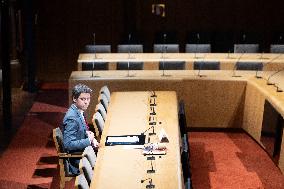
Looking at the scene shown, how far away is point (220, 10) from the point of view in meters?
13.2

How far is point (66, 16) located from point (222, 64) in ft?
13.9

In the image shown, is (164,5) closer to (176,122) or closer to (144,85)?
(144,85)

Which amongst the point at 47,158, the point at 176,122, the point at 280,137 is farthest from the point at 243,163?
the point at 47,158

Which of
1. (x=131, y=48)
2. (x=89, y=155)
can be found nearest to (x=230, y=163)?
(x=89, y=155)

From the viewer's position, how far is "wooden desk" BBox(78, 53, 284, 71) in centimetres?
1030

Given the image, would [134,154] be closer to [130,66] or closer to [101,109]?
[101,109]

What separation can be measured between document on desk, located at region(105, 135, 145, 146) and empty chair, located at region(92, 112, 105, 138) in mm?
469

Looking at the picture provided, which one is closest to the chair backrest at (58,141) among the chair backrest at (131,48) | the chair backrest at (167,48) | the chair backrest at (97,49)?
the chair backrest at (97,49)

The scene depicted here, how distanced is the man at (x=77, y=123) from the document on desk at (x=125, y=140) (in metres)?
0.19

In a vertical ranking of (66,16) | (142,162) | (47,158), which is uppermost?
(66,16)

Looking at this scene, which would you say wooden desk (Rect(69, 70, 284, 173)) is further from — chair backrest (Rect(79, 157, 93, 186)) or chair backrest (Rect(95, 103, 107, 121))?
chair backrest (Rect(79, 157, 93, 186))

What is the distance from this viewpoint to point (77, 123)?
6020mm

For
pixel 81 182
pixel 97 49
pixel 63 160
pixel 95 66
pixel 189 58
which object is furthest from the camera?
pixel 97 49

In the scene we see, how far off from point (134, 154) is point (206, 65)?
4.80 meters
